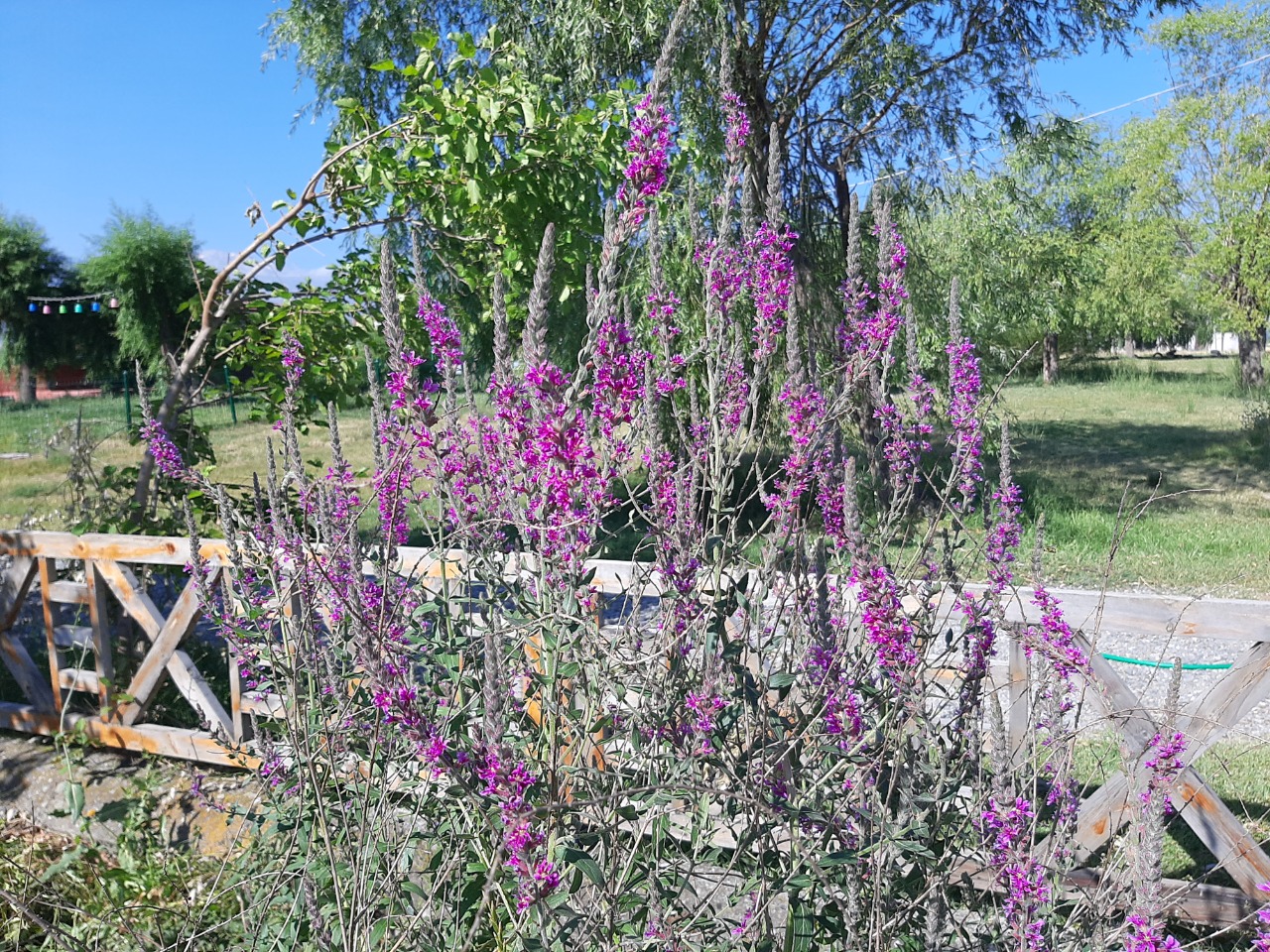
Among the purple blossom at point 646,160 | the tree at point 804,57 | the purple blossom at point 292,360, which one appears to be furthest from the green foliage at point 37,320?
the purple blossom at point 646,160

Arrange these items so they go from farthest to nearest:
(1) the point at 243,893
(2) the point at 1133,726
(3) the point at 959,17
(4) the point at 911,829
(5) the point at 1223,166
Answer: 1. (5) the point at 1223,166
2. (3) the point at 959,17
3. (2) the point at 1133,726
4. (1) the point at 243,893
5. (4) the point at 911,829

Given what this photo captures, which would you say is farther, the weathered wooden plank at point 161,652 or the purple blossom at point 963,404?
the weathered wooden plank at point 161,652

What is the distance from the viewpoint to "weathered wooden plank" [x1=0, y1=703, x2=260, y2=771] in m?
4.32

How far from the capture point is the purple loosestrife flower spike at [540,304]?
149 cm

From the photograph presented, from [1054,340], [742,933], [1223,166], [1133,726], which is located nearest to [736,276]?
[742,933]

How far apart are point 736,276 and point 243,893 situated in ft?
6.65

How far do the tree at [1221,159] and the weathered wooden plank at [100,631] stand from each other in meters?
22.6

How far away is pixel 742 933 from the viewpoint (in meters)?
1.82

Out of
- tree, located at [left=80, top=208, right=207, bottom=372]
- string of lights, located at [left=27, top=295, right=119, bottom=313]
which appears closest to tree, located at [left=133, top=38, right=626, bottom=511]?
string of lights, located at [left=27, top=295, right=119, bottom=313]

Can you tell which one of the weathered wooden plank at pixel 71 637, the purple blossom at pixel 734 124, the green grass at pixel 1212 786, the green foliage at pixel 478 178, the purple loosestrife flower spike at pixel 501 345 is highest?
the green foliage at pixel 478 178

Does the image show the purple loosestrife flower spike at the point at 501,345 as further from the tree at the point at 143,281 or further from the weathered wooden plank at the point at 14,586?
the tree at the point at 143,281

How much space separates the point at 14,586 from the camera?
480 cm

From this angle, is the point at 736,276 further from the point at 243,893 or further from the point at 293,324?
the point at 293,324

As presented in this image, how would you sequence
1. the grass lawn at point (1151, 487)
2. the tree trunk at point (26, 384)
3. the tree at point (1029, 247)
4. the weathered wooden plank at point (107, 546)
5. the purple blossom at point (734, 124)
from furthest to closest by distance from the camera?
the tree trunk at point (26, 384) → the tree at point (1029, 247) → the grass lawn at point (1151, 487) → the weathered wooden plank at point (107, 546) → the purple blossom at point (734, 124)
